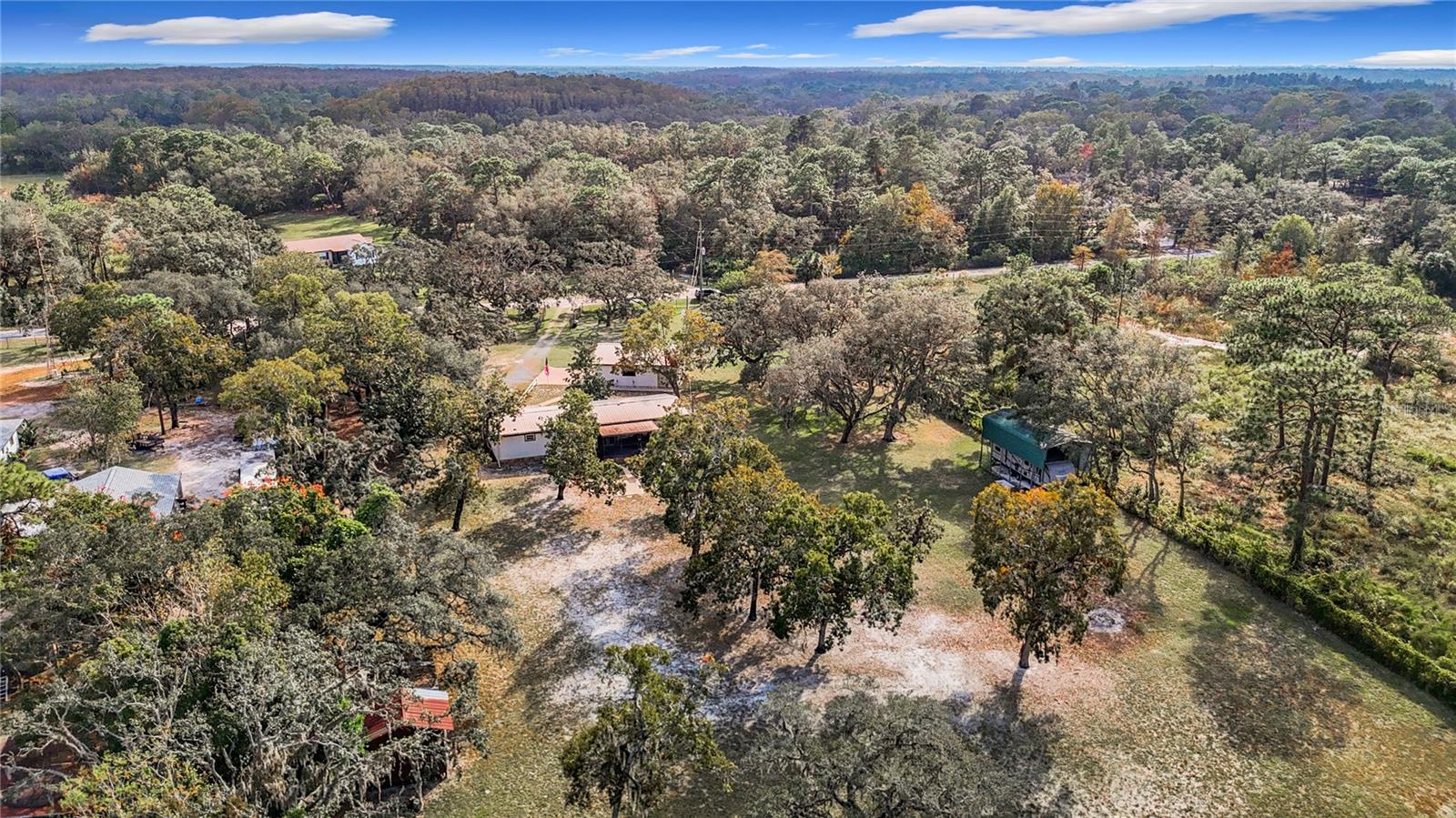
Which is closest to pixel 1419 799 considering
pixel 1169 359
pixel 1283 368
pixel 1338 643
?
pixel 1338 643

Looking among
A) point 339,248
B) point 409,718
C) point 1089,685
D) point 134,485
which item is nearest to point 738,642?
point 409,718

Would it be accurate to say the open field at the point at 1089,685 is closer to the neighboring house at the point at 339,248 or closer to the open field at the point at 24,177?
the neighboring house at the point at 339,248

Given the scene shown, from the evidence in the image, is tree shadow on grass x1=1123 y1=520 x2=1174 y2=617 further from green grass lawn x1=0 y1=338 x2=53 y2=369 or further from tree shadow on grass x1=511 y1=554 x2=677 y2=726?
green grass lawn x1=0 y1=338 x2=53 y2=369

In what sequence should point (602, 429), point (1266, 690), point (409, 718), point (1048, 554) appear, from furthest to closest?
1. point (602, 429)
2. point (1266, 690)
3. point (1048, 554)
4. point (409, 718)

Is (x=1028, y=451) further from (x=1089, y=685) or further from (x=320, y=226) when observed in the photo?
(x=320, y=226)

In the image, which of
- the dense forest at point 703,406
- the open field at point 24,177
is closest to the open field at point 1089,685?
the dense forest at point 703,406

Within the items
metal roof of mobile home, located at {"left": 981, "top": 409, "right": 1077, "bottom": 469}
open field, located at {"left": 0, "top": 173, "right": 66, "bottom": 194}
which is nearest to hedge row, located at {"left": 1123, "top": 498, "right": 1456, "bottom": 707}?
metal roof of mobile home, located at {"left": 981, "top": 409, "right": 1077, "bottom": 469}

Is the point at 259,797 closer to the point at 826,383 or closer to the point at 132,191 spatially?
the point at 826,383
